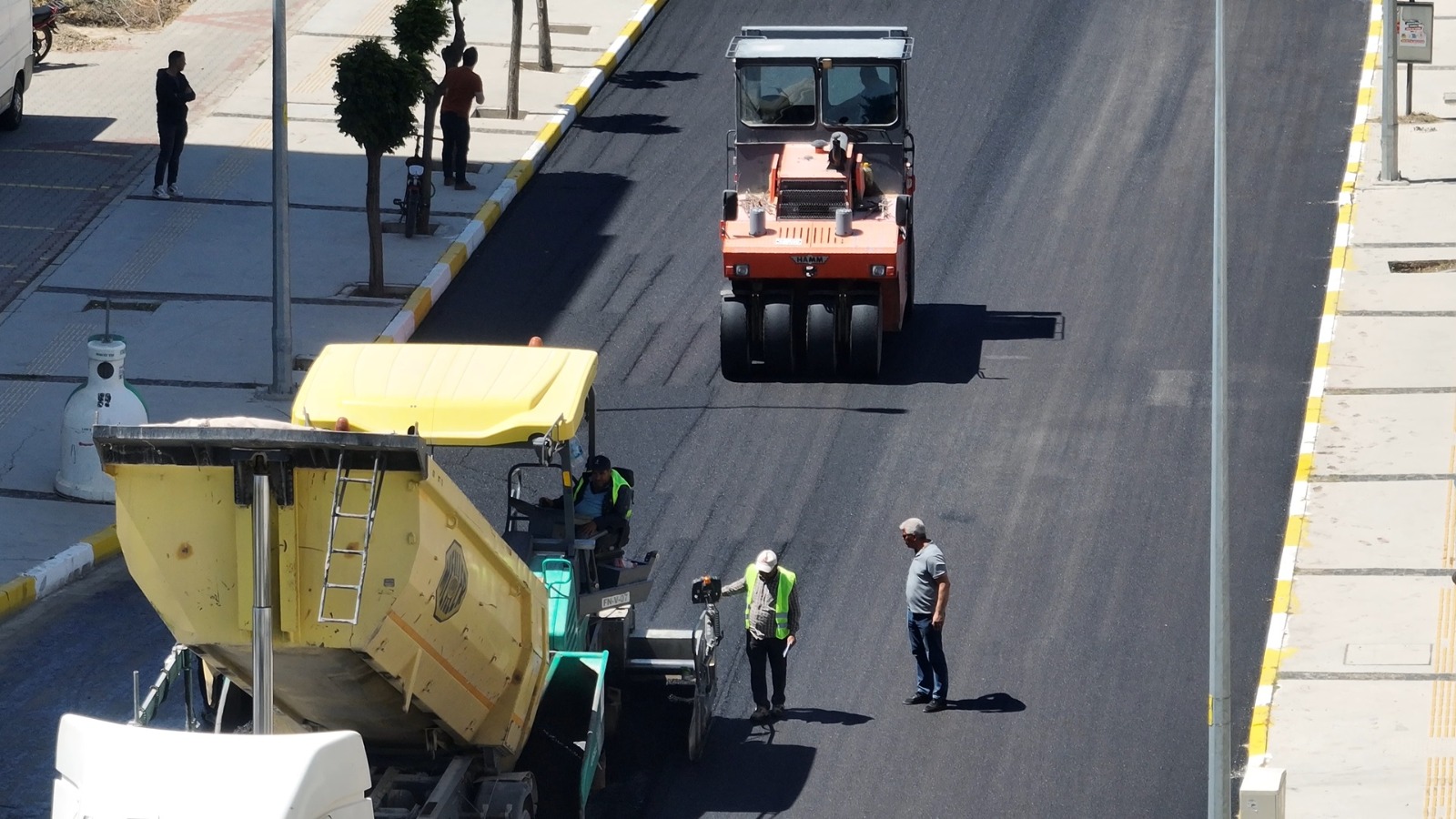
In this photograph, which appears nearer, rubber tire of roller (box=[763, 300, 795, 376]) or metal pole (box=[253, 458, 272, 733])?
metal pole (box=[253, 458, 272, 733])

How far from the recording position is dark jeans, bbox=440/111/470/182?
86.8ft

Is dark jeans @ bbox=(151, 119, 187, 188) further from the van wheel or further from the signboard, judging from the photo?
the signboard

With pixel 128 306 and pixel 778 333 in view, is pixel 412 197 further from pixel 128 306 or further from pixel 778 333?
pixel 778 333

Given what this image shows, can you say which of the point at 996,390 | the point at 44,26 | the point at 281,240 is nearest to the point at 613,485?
the point at 996,390

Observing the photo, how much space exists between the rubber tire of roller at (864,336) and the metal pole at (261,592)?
36.0ft

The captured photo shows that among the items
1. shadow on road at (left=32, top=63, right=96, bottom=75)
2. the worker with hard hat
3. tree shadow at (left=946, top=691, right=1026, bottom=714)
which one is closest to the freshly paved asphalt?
tree shadow at (left=946, top=691, right=1026, bottom=714)

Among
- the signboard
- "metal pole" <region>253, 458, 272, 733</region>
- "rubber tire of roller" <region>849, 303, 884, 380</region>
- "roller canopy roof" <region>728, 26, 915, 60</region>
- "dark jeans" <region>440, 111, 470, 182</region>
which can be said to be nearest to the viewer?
"metal pole" <region>253, 458, 272, 733</region>

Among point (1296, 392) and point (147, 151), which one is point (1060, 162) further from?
point (147, 151)

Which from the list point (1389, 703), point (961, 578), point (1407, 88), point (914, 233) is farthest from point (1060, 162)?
point (1389, 703)

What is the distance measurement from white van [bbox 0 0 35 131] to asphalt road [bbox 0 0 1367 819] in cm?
698

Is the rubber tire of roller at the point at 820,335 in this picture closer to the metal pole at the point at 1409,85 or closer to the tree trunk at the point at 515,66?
the tree trunk at the point at 515,66

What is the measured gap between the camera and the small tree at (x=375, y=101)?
2308cm

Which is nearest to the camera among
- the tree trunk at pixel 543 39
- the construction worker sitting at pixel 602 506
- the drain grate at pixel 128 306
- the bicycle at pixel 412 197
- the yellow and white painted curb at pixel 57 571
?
the construction worker sitting at pixel 602 506

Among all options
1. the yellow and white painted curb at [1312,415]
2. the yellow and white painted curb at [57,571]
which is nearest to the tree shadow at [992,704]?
the yellow and white painted curb at [1312,415]
